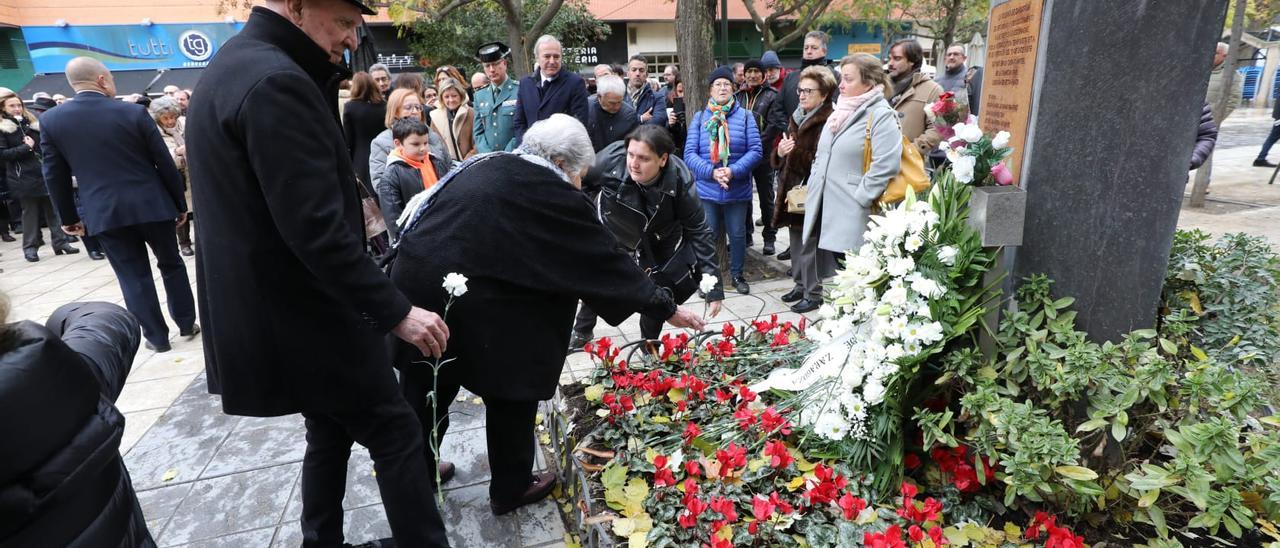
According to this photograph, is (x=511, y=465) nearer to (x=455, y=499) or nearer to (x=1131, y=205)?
(x=455, y=499)

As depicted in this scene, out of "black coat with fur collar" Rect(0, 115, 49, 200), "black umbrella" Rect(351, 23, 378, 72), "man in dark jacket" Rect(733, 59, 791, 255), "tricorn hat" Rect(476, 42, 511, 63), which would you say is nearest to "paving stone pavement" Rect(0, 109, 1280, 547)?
"man in dark jacket" Rect(733, 59, 791, 255)

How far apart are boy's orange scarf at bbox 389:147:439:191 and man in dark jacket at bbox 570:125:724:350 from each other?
157 centimetres

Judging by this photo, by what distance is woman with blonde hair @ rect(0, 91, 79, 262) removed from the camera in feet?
26.8

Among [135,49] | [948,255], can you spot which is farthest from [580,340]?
[135,49]

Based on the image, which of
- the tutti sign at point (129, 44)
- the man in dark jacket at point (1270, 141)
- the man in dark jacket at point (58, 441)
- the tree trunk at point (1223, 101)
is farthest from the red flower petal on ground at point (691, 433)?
the tutti sign at point (129, 44)

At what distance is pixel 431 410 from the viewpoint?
2.74 metres

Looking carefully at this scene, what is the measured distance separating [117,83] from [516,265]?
26.2 m

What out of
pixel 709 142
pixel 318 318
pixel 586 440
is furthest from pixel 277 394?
pixel 709 142

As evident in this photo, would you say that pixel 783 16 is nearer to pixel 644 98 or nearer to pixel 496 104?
pixel 644 98

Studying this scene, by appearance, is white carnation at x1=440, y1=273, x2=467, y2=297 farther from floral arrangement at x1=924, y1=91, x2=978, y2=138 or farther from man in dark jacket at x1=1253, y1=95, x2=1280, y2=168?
man in dark jacket at x1=1253, y1=95, x2=1280, y2=168

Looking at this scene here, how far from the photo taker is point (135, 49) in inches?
882

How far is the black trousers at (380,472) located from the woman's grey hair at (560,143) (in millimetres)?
985

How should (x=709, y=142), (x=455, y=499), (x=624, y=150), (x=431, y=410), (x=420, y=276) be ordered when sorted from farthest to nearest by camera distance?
1. (x=709, y=142)
2. (x=624, y=150)
3. (x=455, y=499)
4. (x=431, y=410)
5. (x=420, y=276)

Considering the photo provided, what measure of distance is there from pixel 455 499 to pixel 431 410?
0.49 metres
